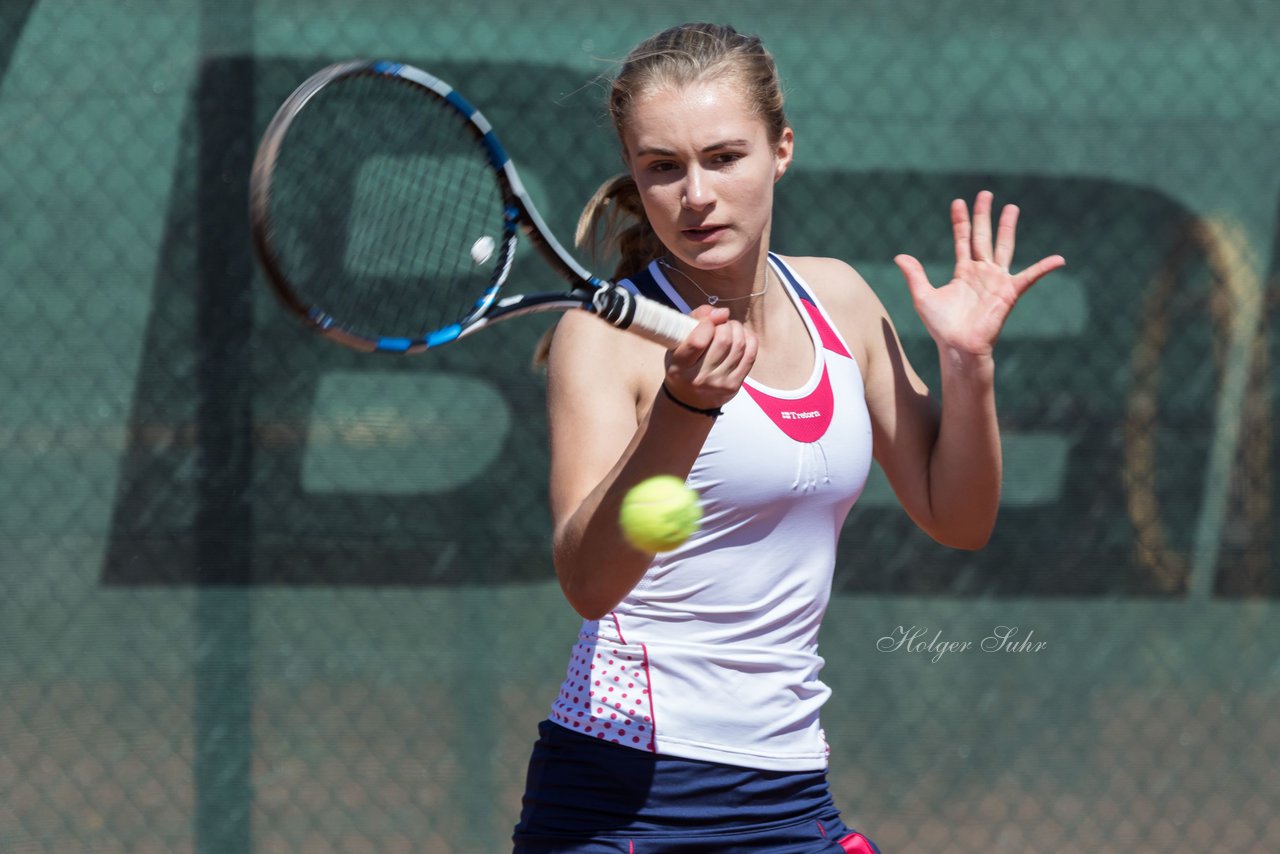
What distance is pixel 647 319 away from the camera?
1.52 m

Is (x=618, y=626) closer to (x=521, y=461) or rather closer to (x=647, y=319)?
(x=647, y=319)

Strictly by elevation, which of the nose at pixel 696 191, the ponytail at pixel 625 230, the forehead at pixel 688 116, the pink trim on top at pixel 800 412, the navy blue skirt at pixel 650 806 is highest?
the forehead at pixel 688 116

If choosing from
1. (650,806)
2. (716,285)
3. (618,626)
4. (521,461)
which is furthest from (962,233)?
(521,461)

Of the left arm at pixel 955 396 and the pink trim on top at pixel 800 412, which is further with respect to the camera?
the left arm at pixel 955 396

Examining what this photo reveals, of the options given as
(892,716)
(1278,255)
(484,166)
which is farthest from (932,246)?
(484,166)

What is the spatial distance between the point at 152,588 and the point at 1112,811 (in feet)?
7.47

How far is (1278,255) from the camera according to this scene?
3.34 metres

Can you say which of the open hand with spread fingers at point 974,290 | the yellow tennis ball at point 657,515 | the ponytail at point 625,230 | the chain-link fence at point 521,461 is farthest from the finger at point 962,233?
the chain-link fence at point 521,461

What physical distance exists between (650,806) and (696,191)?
71cm

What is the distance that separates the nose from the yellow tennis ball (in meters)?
0.34

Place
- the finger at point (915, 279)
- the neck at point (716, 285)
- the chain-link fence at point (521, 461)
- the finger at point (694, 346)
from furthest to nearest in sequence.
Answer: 1. the chain-link fence at point (521, 461)
2. the finger at point (915, 279)
3. the neck at point (716, 285)
4. the finger at point (694, 346)

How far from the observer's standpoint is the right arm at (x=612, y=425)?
1.44m

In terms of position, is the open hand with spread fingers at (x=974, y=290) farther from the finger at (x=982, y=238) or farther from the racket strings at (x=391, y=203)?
the racket strings at (x=391, y=203)

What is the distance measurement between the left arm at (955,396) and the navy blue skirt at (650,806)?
0.45 metres
